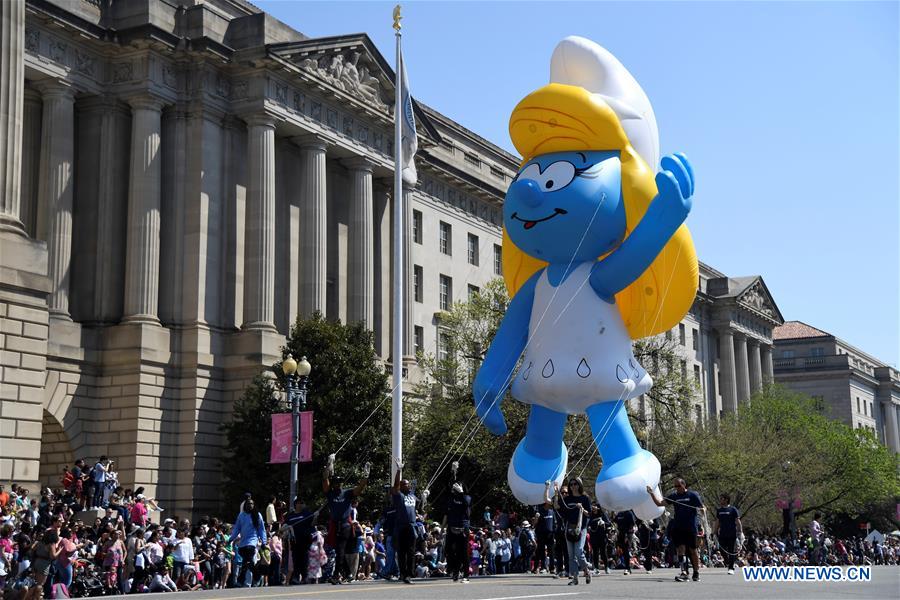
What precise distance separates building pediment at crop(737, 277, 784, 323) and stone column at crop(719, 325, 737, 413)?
10.3 ft

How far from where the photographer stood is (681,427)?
1742 inches

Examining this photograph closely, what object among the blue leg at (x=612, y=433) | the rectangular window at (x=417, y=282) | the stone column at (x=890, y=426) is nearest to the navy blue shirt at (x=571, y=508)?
the blue leg at (x=612, y=433)

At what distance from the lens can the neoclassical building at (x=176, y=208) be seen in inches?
1601

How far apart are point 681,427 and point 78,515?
76.0 ft

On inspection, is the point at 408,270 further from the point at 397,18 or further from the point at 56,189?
the point at 397,18

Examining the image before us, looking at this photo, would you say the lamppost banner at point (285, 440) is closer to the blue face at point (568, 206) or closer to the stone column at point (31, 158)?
the blue face at point (568, 206)

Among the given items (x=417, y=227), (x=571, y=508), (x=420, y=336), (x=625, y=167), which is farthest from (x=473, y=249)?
(x=571, y=508)

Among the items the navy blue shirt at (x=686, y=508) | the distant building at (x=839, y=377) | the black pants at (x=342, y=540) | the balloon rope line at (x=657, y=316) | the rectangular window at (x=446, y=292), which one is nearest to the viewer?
the balloon rope line at (x=657, y=316)

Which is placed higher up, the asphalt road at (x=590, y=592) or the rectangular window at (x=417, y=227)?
the rectangular window at (x=417, y=227)

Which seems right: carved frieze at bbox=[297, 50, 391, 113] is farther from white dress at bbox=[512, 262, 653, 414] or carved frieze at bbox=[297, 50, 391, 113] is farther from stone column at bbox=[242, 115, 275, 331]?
white dress at bbox=[512, 262, 653, 414]

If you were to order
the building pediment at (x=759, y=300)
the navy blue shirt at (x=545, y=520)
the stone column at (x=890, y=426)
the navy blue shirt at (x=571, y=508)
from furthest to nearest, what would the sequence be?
the stone column at (x=890, y=426), the building pediment at (x=759, y=300), the navy blue shirt at (x=545, y=520), the navy blue shirt at (x=571, y=508)

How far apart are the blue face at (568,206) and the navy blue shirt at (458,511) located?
177 inches

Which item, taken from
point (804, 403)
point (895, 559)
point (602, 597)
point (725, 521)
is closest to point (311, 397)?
point (725, 521)

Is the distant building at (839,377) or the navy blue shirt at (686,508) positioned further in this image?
the distant building at (839,377)
